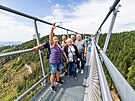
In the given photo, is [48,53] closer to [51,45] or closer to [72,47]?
[51,45]

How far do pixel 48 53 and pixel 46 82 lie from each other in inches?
24.7

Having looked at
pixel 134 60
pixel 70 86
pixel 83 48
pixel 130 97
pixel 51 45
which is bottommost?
pixel 134 60

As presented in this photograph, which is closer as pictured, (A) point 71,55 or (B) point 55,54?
(B) point 55,54

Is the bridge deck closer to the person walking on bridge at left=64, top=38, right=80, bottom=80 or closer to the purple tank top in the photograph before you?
the purple tank top

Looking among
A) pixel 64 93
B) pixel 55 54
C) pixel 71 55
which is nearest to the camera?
pixel 64 93

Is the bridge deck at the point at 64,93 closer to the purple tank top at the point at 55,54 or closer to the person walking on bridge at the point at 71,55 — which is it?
the purple tank top at the point at 55,54

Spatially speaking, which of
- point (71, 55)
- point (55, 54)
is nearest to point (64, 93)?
point (55, 54)

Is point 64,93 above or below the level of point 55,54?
below

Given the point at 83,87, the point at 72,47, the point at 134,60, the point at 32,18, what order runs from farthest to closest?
the point at 134,60 → the point at 72,47 → the point at 83,87 → the point at 32,18

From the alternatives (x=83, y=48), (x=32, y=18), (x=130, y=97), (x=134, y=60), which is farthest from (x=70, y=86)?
(x=134, y=60)

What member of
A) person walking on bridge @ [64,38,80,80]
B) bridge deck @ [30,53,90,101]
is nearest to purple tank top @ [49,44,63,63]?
bridge deck @ [30,53,90,101]

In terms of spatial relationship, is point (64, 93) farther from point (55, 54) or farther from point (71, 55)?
point (71, 55)

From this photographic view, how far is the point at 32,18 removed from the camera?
288 centimetres

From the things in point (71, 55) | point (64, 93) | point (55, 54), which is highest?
point (55, 54)
